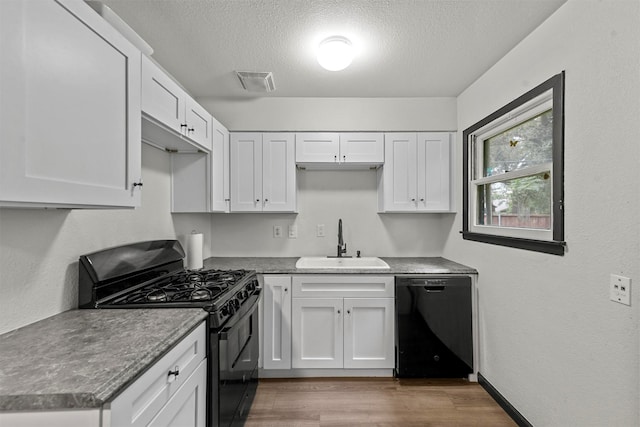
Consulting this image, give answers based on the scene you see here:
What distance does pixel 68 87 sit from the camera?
1.02 metres

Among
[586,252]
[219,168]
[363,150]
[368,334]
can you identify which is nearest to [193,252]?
[219,168]

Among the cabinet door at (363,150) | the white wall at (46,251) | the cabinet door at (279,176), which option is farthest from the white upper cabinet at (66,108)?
the cabinet door at (363,150)

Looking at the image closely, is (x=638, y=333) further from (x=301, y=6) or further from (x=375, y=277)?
(x=301, y=6)

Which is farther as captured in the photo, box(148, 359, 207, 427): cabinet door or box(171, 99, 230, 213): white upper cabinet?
box(171, 99, 230, 213): white upper cabinet

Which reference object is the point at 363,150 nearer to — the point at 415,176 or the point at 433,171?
the point at 415,176

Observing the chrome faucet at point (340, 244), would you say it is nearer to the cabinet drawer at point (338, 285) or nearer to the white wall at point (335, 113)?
the cabinet drawer at point (338, 285)

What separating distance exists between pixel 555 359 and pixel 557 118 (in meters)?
1.30

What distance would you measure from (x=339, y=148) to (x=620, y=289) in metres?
2.11

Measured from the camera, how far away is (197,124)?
2.13 metres

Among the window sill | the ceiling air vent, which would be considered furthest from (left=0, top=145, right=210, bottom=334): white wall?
the window sill

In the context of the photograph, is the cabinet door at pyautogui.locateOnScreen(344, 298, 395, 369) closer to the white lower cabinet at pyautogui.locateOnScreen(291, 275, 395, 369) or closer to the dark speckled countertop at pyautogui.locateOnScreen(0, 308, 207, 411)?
the white lower cabinet at pyautogui.locateOnScreen(291, 275, 395, 369)

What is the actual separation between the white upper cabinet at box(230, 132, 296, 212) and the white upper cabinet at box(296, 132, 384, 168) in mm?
121

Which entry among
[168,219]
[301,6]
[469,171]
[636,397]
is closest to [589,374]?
[636,397]

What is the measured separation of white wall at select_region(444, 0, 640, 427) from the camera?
125cm
